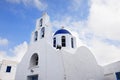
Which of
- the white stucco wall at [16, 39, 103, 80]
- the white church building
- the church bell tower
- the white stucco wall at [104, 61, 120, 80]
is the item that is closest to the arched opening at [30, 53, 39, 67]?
the white church building


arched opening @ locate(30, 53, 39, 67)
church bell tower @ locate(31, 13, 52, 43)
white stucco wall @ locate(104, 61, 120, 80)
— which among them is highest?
church bell tower @ locate(31, 13, 52, 43)

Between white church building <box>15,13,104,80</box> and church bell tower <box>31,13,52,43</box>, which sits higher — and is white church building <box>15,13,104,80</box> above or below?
below

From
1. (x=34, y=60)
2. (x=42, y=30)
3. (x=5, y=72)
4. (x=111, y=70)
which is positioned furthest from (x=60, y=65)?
(x=5, y=72)

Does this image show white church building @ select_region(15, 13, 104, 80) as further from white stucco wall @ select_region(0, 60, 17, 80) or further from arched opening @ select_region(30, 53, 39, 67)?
white stucco wall @ select_region(0, 60, 17, 80)

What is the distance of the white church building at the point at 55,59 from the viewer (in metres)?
10.4

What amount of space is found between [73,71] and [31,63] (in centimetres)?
506

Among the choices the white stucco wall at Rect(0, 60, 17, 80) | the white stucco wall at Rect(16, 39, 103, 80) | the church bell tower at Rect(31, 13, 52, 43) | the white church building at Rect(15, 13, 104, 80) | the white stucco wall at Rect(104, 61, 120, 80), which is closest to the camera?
the white stucco wall at Rect(16, 39, 103, 80)

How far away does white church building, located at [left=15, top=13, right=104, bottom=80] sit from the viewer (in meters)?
10.4

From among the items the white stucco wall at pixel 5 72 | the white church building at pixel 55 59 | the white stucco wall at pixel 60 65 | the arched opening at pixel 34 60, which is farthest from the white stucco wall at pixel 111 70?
the white stucco wall at pixel 5 72

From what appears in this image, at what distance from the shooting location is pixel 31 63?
13.7m

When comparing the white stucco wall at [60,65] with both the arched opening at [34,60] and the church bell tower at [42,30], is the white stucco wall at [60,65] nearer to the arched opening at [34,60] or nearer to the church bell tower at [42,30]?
the arched opening at [34,60]

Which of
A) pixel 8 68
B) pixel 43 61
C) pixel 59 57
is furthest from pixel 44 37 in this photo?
pixel 8 68

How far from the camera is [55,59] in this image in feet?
35.4

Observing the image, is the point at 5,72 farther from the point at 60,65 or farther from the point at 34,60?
the point at 60,65
